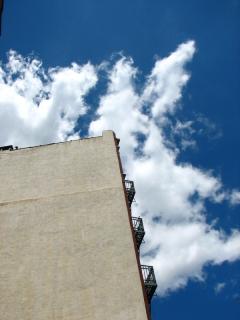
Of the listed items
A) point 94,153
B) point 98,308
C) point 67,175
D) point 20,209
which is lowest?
point 98,308

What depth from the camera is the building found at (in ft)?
62.2

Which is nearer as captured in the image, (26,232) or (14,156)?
(26,232)

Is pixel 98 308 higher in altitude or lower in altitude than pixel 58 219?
lower

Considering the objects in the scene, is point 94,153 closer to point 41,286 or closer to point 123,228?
point 123,228

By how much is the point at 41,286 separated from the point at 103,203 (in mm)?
5915

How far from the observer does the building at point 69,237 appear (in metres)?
19.0

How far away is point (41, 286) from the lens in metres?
19.7

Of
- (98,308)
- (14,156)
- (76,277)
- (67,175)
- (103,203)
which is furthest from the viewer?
(14,156)

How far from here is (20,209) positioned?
77.2 feet

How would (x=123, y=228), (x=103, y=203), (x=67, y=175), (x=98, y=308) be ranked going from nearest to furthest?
(x=98, y=308) → (x=123, y=228) → (x=103, y=203) → (x=67, y=175)

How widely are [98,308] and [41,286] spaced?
328cm

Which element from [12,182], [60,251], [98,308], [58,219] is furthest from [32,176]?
[98,308]

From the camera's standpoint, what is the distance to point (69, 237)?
2159 centimetres

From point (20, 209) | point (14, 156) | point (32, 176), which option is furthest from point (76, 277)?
point (14, 156)
